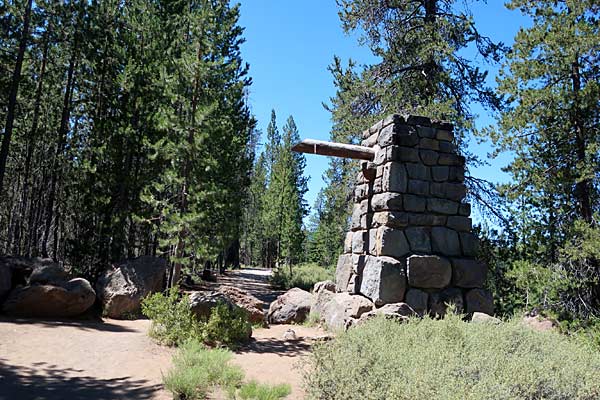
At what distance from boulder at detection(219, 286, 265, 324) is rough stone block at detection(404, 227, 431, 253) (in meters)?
3.63

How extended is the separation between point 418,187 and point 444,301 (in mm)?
1840

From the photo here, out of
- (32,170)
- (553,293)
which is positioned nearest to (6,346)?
(553,293)

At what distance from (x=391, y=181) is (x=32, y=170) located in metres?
14.0

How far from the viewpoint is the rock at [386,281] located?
6.04 metres

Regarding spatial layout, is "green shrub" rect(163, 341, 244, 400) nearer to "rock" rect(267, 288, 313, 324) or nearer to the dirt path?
the dirt path

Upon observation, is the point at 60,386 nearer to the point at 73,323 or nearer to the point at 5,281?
the point at 73,323

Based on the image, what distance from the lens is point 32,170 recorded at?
579 inches

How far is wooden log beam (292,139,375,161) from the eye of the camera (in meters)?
6.69

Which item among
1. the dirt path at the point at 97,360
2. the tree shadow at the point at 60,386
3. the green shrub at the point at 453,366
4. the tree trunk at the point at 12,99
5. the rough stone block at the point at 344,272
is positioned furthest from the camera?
the tree trunk at the point at 12,99

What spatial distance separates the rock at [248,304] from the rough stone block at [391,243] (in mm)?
3235

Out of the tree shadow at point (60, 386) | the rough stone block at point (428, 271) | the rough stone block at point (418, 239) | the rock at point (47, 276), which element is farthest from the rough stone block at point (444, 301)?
the rock at point (47, 276)

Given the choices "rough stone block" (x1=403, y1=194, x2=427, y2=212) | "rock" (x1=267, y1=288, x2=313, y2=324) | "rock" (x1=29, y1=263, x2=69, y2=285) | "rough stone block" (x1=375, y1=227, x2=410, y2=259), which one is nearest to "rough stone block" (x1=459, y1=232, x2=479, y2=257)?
"rough stone block" (x1=403, y1=194, x2=427, y2=212)

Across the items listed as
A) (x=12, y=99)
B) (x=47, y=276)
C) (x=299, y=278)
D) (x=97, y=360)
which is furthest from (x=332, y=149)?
(x=299, y=278)

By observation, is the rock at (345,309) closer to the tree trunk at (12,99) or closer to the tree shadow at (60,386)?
the tree shadow at (60,386)
